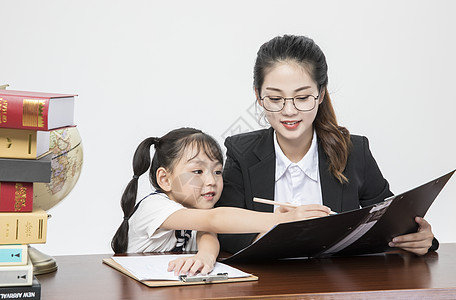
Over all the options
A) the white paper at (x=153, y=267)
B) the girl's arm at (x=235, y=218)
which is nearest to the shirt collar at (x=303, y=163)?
the girl's arm at (x=235, y=218)

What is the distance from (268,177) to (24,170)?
861 mm

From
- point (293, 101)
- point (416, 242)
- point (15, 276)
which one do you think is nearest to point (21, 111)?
point (15, 276)

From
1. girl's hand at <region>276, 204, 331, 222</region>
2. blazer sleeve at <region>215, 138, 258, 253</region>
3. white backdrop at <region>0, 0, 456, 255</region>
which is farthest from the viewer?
white backdrop at <region>0, 0, 456, 255</region>

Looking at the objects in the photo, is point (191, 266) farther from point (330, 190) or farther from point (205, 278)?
point (330, 190)

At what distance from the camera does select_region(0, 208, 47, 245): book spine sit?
100cm

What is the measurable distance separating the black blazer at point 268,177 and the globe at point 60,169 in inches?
18.6

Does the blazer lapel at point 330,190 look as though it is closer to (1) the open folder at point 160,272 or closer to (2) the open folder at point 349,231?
(2) the open folder at point 349,231

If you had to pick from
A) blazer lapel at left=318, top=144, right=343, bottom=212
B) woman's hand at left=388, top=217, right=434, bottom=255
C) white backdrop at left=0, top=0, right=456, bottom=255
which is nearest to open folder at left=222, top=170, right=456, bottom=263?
woman's hand at left=388, top=217, right=434, bottom=255

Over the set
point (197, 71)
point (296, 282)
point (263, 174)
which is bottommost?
point (296, 282)

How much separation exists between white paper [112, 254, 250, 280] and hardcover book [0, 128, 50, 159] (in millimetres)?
286

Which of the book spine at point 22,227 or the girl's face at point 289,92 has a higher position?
the girl's face at point 289,92

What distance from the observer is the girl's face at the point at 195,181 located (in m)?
1.61

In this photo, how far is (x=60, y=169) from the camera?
1.32m

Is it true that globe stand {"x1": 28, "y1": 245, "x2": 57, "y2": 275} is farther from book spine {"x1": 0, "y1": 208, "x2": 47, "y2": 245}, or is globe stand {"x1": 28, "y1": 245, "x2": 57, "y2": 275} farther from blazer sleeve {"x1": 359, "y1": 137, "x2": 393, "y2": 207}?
blazer sleeve {"x1": 359, "y1": 137, "x2": 393, "y2": 207}
